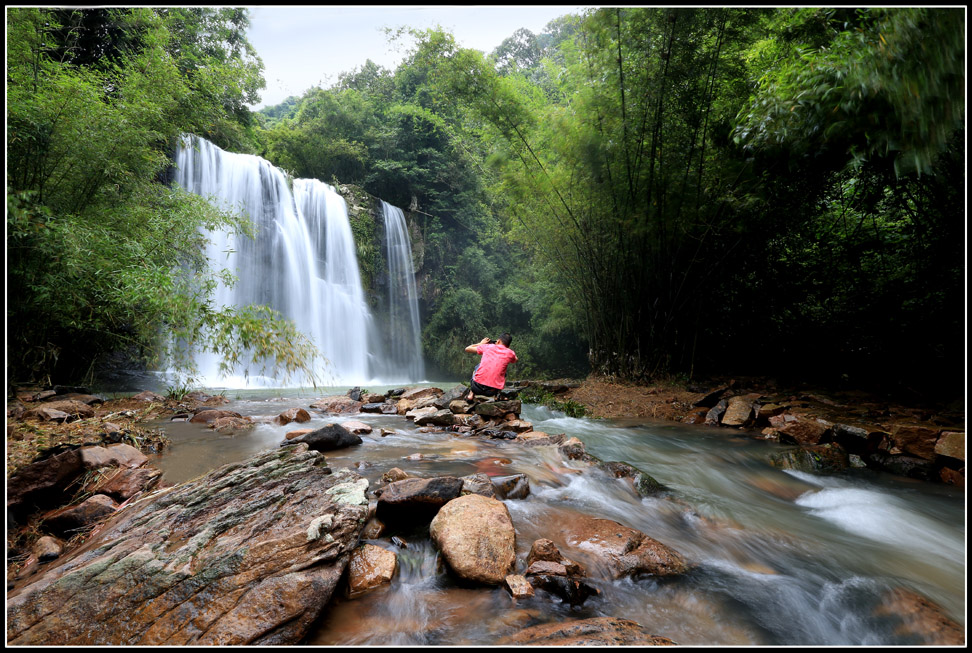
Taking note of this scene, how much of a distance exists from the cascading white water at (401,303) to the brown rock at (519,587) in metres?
18.9

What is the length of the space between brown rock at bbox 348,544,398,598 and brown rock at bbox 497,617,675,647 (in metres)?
0.64

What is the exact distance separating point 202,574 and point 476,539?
1.22 metres

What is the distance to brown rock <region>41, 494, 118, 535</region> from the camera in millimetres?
2430

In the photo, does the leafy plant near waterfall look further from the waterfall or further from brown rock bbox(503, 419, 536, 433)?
the waterfall

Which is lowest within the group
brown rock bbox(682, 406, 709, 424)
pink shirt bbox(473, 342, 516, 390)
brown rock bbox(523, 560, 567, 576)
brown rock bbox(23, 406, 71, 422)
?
brown rock bbox(682, 406, 709, 424)

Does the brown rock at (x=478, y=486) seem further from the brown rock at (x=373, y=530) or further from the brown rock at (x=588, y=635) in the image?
the brown rock at (x=588, y=635)

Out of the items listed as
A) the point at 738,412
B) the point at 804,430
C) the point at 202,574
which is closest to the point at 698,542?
the point at 202,574

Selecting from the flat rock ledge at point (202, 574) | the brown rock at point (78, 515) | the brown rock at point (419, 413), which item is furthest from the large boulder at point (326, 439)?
the brown rock at point (419, 413)

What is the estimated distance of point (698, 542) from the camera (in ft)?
8.64

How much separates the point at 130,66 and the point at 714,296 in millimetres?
12434

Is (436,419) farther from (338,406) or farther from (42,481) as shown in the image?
(42,481)

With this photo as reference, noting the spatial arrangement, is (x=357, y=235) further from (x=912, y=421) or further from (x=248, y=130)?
(x=912, y=421)

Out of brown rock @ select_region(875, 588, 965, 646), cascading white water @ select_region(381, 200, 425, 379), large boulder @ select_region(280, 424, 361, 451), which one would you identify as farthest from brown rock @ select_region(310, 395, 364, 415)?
cascading white water @ select_region(381, 200, 425, 379)

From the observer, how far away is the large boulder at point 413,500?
2410 mm
